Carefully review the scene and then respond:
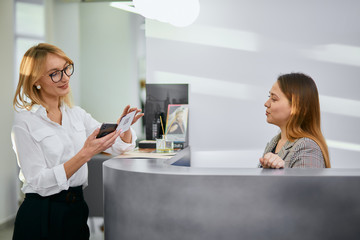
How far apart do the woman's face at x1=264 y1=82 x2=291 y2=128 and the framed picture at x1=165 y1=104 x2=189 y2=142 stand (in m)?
1.52

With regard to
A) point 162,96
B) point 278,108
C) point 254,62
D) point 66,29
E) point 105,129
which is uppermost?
point 66,29

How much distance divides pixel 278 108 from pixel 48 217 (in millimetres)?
1309

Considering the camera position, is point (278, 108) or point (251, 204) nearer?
point (251, 204)

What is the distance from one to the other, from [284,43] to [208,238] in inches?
109

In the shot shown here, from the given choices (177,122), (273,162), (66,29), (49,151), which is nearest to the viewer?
(273,162)

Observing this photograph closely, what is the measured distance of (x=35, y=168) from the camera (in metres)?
1.78

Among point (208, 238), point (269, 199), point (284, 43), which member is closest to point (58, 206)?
point (208, 238)

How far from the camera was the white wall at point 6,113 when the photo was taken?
4297mm

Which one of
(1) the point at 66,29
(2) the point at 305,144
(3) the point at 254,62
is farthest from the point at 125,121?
(1) the point at 66,29

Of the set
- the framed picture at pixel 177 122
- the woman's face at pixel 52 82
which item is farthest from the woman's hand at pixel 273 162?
the framed picture at pixel 177 122

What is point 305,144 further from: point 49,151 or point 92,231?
point 92,231

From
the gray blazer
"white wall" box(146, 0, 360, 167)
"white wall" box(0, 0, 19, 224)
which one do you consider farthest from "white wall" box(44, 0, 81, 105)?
the gray blazer

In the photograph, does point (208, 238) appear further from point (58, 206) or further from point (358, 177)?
point (58, 206)

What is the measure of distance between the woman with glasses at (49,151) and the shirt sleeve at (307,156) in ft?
2.90
